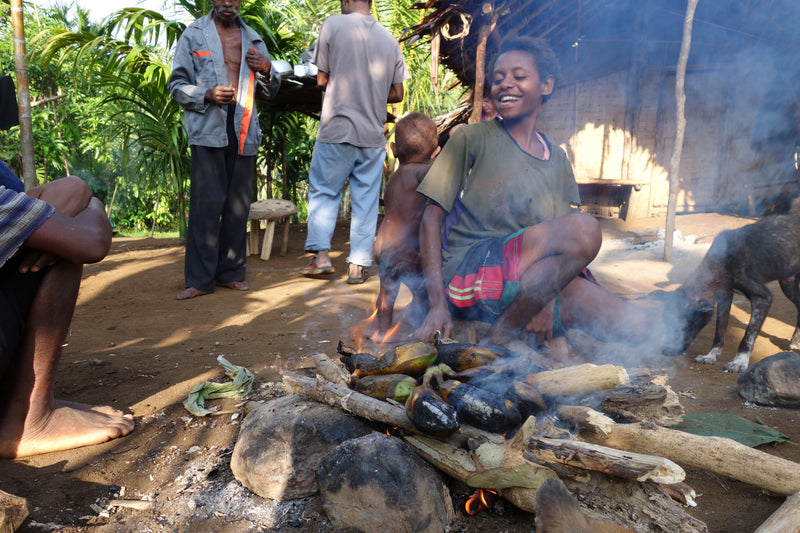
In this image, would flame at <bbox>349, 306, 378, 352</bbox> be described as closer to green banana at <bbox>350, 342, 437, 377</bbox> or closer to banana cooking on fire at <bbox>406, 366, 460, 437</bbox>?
green banana at <bbox>350, 342, 437, 377</bbox>

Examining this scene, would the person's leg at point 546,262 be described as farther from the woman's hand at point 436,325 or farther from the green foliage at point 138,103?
the green foliage at point 138,103

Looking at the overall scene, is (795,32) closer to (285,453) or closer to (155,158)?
(285,453)

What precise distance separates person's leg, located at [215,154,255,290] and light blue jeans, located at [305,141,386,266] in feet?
1.86

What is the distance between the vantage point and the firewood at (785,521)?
1.23 m

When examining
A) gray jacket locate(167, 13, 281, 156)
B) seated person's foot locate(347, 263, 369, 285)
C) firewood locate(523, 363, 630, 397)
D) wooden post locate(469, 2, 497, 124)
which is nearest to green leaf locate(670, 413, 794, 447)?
firewood locate(523, 363, 630, 397)

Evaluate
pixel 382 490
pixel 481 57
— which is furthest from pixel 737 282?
pixel 481 57

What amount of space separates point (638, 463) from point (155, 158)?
7461 millimetres

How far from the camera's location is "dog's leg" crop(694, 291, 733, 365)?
2996mm

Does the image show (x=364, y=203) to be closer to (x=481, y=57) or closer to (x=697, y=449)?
(x=481, y=57)

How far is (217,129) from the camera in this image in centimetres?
424

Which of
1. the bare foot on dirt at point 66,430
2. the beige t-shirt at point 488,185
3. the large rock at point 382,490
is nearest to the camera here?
the large rock at point 382,490

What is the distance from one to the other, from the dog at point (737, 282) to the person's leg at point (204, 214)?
11.2 feet

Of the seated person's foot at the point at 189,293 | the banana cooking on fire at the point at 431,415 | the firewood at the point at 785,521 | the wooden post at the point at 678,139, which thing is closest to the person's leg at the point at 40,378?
the banana cooking on fire at the point at 431,415

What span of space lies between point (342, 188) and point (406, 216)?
175cm
